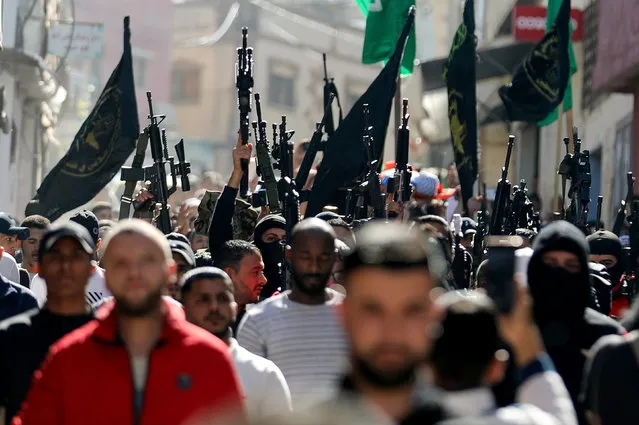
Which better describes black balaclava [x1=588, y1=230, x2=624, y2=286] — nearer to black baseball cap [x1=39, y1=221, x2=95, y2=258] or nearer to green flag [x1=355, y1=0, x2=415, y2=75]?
black baseball cap [x1=39, y1=221, x2=95, y2=258]

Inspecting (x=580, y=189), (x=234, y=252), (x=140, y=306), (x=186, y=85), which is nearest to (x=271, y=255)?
(x=234, y=252)

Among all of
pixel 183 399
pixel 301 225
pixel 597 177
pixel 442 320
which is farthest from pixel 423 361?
pixel 597 177

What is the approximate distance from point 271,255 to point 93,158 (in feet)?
17.1

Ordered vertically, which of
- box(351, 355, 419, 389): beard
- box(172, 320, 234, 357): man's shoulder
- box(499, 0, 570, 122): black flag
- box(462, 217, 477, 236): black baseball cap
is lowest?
box(462, 217, 477, 236): black baseball cap

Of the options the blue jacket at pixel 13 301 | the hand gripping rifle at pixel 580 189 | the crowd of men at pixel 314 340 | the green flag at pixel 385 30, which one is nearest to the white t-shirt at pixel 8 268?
the crowd of men at pixel 314 340

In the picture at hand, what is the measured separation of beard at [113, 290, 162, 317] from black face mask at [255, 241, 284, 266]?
16.0ft

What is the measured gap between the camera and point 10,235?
13.0m

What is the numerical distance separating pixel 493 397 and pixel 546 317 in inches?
85.6

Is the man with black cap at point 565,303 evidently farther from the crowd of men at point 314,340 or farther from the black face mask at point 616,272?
the black face mask at point 616,272

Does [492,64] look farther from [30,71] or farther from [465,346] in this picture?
[465,346]

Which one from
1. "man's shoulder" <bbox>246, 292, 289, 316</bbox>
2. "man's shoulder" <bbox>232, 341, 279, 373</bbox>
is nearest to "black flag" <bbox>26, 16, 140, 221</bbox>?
"man's shoulder" <bbox>246, 292, 289, 316</bbox>

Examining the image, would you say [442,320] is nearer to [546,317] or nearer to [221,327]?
[546,317]

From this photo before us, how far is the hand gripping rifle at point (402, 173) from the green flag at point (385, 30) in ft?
16.5

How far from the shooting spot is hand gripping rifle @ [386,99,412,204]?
496 inches
